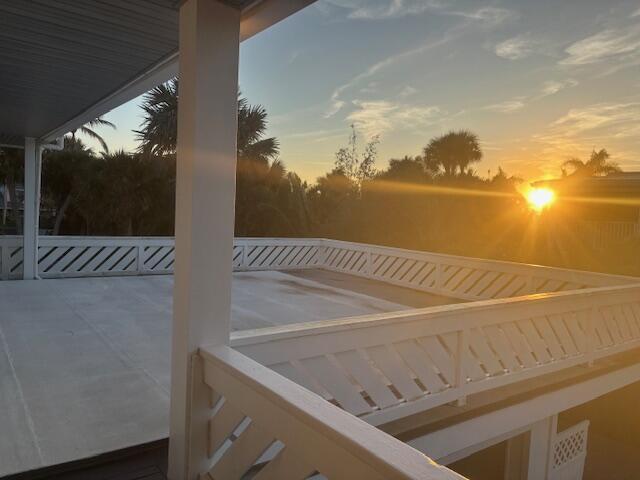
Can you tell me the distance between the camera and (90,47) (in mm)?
2693

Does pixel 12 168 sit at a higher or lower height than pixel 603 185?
higher

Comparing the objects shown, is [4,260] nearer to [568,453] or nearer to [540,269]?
[540,269]

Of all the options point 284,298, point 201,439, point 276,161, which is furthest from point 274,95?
point 201,439

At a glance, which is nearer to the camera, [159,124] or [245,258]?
[245,258]

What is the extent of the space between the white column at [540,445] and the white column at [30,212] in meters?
6.66

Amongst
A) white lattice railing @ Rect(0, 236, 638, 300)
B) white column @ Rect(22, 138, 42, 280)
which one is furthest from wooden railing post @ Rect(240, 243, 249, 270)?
white column @ Rect(22, 138, 42, 280)

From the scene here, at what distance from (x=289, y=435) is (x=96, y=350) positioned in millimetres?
2812

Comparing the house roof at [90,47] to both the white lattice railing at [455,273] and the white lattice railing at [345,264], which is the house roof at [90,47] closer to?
the white lattice railing at [345,264]

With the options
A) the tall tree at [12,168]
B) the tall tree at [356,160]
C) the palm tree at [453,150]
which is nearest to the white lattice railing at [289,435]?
the tall tree at [356,160]

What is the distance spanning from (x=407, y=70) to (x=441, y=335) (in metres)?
9.39

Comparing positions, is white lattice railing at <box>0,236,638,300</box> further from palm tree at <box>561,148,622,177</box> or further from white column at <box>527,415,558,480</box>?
palm tree at <box>561,148,622,177</box>

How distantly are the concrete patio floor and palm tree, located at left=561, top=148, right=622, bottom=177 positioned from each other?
14821 millimetres

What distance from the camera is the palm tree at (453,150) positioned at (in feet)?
54.5

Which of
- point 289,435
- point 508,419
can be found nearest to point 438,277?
point 508,419
